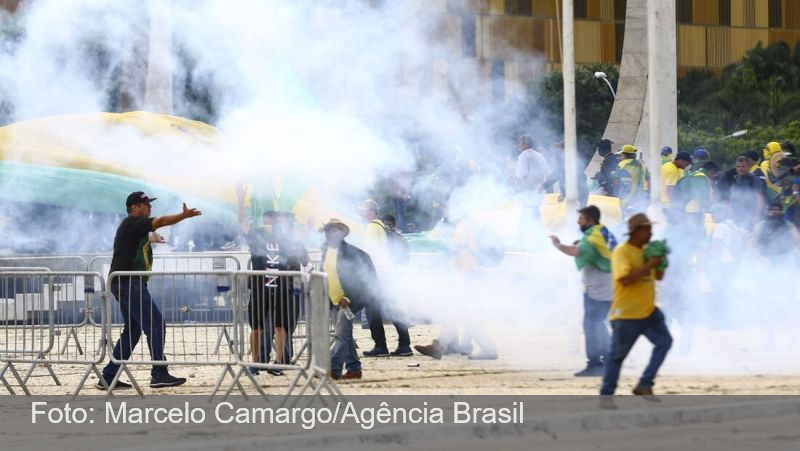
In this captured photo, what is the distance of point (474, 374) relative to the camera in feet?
43.0

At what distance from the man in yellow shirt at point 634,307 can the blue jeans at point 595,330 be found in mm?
2100

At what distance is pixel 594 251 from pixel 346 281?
2.44m

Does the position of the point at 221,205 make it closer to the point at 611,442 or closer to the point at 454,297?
the point at 454,297

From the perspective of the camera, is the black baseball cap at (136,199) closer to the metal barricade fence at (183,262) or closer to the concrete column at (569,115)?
the concrete column at (569,115)

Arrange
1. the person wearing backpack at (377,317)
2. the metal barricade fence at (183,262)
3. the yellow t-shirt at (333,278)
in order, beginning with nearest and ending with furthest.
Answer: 1. the yellow t-shirt at (333,278)
2. the person wearing backpack at (377,317)
3. the metal barricade fence at (183,262)

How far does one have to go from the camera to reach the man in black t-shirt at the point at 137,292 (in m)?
12.5

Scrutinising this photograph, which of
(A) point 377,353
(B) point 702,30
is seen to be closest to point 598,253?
(A) point 377,353

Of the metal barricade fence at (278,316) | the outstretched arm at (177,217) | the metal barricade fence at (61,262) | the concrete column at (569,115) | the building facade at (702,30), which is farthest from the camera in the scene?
the building facade at (702,30)

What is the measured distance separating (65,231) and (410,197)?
790cm

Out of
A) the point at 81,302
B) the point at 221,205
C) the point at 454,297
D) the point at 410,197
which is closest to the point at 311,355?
the point at 454,297

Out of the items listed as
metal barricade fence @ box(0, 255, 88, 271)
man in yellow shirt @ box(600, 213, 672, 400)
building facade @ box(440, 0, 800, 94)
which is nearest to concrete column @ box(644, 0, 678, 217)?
man in yellow shirt @ box(600, 213, 672, 400)

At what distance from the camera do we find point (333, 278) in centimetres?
1343

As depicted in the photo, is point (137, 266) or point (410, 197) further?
point (410, 197)

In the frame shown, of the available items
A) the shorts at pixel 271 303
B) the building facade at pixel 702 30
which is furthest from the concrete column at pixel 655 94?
the building facade at pixel 702 30
